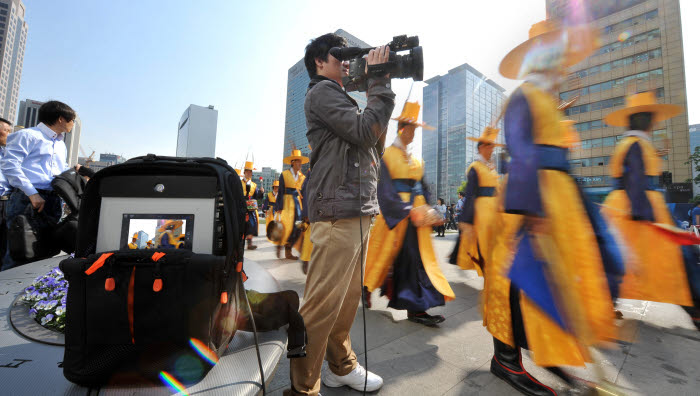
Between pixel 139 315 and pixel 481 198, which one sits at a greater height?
pixel 481 198

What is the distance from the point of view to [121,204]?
1.03 m

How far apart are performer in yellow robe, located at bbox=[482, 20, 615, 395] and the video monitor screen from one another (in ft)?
4.74

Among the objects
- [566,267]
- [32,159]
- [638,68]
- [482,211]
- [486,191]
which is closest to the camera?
[566,267]

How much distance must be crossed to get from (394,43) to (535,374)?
1.92 metres

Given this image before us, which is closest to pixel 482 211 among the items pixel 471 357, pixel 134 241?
pixel 471 357

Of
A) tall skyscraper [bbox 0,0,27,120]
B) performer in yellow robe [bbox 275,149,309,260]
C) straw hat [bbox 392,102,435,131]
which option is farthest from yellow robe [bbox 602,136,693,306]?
tall skyscraper [bbox 0,0,27,120]

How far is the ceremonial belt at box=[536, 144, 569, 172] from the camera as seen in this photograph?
1.33 metres

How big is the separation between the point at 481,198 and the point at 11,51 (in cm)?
11921

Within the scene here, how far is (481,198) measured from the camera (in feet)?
8.80

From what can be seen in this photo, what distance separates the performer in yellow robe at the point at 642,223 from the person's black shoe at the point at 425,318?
1.48 meters

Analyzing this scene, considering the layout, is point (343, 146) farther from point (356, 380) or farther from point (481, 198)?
point (481, 198)

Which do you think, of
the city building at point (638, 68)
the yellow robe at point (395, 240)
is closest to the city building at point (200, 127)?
the yellow robe at point (395, 240)

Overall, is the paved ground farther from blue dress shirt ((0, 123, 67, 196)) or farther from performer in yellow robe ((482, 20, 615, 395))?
blue dress shirt ((0, 123, 67, 196))

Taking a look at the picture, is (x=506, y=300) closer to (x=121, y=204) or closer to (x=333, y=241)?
(x=333, y=241)
